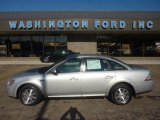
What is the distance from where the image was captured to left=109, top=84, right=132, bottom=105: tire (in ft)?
25.2

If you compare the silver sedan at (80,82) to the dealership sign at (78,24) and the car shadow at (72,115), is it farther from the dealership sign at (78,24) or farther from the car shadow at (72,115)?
the dealership sign at (78,24)

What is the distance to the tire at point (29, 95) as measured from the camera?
25.2ft

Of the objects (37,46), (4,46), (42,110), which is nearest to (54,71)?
(42,110)

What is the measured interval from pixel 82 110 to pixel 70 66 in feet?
4.77

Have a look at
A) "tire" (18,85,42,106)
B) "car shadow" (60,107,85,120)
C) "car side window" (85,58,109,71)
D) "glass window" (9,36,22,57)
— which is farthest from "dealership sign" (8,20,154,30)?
"car shadow" (60,107,85,120)

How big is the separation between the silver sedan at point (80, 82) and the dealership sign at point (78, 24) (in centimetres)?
1936

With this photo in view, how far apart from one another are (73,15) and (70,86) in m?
21.5

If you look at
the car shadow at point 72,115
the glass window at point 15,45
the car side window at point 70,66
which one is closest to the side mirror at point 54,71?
the car side window at point 70,66

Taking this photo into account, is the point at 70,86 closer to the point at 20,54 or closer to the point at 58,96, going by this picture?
the point at 58,96

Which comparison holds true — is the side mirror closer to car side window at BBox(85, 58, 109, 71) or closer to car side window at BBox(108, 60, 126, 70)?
car side window at BBox(85, 58, 109, 71)

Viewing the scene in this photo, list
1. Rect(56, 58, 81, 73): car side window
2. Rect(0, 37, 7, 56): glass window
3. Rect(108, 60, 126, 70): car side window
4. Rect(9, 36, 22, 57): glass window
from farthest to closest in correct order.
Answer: Rect(0, 37, 7, 56): glass window → Rect(9, 36, 22, 57): glass window → Rect(108, 60, 126, 70): car side window → Rect(56, 58, 81, 73): car side window

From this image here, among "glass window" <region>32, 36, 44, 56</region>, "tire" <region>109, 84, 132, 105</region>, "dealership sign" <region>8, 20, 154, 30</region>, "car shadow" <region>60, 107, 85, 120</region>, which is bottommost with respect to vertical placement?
"car shadow" <region>60, 107, 85, 120</region>

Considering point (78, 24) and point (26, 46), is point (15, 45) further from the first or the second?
point (78, 24)

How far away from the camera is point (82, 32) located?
27328mm
